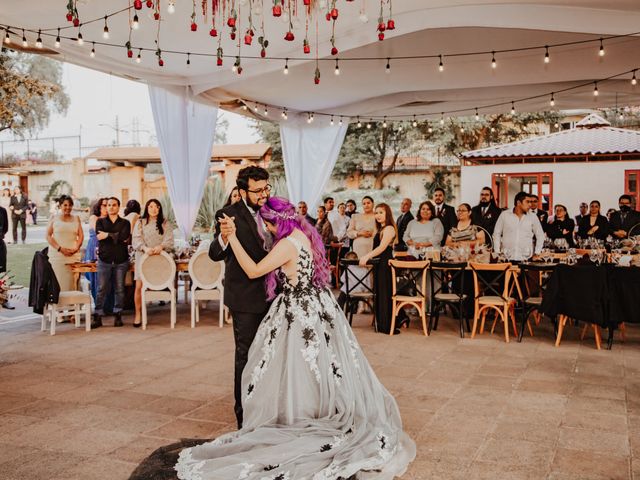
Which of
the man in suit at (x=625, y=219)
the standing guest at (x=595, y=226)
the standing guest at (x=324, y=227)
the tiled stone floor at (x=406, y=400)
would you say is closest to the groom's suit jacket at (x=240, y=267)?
the tiled stone floor at (x=406, y=400)

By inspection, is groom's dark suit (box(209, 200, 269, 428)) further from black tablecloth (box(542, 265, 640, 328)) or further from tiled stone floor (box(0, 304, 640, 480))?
black tablecloth (box(542, 265, 640, 328))

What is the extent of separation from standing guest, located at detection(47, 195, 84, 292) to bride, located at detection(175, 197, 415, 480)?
4573mm

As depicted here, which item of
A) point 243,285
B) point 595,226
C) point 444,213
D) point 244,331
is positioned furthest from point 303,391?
point 595,226

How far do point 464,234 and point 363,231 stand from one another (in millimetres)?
1376

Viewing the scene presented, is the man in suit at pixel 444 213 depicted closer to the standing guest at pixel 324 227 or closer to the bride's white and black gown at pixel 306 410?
the standing guest at pixel 324 227

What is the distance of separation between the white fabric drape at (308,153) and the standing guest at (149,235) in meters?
4.42

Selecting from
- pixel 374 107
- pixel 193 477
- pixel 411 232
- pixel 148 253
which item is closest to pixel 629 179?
pixel 374 107

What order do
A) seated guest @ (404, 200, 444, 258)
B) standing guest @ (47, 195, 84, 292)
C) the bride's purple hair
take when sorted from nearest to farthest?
the bride's purple hair
standing guest @ (47, 195, 84, 292)
seated guest @ (404, 200, 444, 258)

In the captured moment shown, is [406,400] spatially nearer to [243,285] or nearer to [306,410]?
[306,410]

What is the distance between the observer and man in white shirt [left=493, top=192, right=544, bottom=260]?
293 inches

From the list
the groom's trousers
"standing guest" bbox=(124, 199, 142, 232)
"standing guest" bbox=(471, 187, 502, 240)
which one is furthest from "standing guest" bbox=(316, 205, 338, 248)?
the groom's trousers

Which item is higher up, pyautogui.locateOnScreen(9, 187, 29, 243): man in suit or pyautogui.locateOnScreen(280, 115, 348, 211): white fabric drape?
pyautogui.locateOnScreen(280, 115, 348, 211): white fabric drape

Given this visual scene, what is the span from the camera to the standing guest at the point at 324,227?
35.9 feet

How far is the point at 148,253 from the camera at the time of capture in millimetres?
7184
